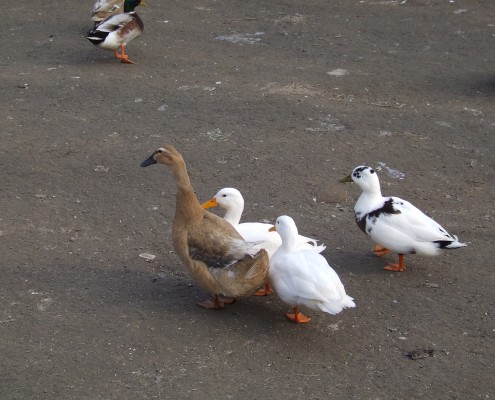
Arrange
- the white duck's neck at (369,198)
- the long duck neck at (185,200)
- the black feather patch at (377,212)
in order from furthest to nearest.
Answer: the white duck's neck at (369,198)
the black feather patch at (377,212)
the long duck neck at (185,200)

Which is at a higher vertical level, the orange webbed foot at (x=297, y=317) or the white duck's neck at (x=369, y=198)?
the white duck's neck at (x=369, y=198)

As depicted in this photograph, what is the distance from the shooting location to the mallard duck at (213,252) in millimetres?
5980

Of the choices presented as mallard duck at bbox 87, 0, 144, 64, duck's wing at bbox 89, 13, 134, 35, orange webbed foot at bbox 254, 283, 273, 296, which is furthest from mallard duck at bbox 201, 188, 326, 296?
duck's wing at bbox 89, 13, 134, 35

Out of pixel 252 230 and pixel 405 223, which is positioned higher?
pixel 405 223

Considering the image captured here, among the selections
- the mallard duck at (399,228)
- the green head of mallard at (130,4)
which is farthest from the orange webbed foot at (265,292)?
the green head of mallard at (130,4)

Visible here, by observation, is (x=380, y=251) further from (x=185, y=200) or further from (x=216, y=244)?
(x=185, y=200)

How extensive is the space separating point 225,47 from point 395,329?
656 cm

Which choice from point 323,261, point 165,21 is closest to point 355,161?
point 323,261

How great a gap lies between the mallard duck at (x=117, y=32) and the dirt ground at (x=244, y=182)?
253 millimetres

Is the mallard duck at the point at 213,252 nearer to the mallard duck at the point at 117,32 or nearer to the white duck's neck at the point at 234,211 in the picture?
the white duck's neck at the point at 234,211

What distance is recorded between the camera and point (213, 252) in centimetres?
608

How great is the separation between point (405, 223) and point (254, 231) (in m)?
1.22

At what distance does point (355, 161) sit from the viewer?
856 cm

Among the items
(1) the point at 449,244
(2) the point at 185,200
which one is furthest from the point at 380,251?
(2) the point at 185,200
